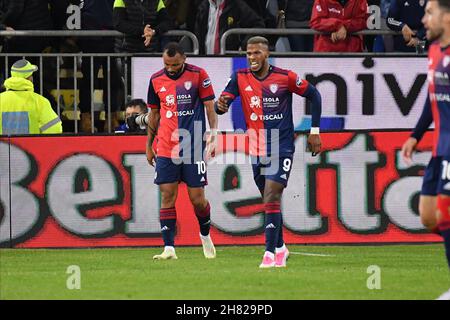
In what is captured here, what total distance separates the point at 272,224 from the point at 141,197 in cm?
342

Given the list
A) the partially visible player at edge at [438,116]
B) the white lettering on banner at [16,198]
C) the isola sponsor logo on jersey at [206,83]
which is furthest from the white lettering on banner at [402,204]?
the partially visible player at edge at [438,116]

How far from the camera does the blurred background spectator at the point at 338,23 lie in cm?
1834

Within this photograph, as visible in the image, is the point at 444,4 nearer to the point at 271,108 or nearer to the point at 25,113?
the point at 271,108

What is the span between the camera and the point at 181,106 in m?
15.5

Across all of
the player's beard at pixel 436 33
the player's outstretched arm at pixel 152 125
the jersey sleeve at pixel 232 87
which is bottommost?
the player's outstretched arm at pixel 152 125

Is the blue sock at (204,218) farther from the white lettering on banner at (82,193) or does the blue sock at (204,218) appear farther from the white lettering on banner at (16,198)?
the white lettering on banner at (16,198)

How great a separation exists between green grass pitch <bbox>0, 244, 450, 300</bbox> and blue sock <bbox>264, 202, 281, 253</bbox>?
308 mm

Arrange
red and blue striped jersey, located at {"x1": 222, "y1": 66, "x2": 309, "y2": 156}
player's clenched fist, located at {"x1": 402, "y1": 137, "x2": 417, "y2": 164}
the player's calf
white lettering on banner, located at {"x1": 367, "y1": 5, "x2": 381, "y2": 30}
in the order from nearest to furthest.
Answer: the player's calf < player's clenched fist, located at {"x1": 402, "y1": 137, "x2": 417, "y2": 164} < red and blue striped jersey, located at {"x1": 222, "y1": 66, "x2": 309, "y2": 156} < white lettering on banner, located at {"x1": 367, "y1": 5, "x2": 381, "y2": 30}

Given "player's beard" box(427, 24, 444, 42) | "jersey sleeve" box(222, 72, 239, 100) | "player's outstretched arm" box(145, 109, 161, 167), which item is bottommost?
"player's outstretched arm" box(145, 109, 161, 167)

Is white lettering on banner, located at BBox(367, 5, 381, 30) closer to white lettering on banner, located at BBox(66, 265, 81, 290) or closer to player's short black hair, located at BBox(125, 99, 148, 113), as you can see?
player's short black hair, located at BBox(125, 99, 148, 113)

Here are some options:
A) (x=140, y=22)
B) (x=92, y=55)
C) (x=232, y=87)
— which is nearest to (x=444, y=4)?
(x=232, y=87)

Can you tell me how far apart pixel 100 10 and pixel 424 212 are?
908 centimetres

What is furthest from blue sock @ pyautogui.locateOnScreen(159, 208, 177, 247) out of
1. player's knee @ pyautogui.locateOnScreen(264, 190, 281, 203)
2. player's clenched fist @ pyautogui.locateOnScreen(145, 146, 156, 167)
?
player's knee @ pyautogui.locateOnScreen(264, 190, 281, 203)

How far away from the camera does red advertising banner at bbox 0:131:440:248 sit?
55.9 feet
